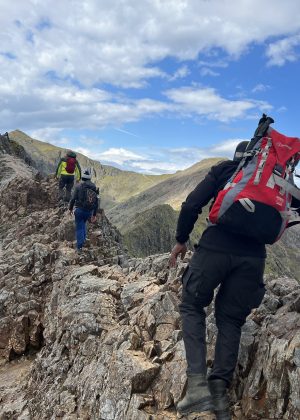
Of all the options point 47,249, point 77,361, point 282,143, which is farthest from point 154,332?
point 47,249

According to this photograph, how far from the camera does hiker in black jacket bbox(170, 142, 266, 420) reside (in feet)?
25.8

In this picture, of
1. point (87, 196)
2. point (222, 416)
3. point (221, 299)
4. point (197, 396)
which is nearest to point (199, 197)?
point (221, 299)

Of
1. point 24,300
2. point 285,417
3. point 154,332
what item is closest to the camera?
point 285,417

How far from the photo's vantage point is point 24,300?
20.0m

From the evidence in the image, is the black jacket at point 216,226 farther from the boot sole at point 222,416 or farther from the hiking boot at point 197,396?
the boot sole at point 222,416

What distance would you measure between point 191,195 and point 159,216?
543 ft

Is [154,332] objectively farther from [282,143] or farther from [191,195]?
[282,143]

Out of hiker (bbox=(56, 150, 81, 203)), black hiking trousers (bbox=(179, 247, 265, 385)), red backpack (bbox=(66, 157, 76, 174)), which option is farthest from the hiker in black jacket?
red backpack (bbox=(66, 157, 76, 174))

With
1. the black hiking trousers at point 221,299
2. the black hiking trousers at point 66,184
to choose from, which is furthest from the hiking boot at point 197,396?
the black hiking trousers at point 66,184

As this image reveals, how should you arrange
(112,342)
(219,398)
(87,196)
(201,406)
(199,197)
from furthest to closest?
(87,196)
(112,342)
(199,197)
(219,398)
(201,406)

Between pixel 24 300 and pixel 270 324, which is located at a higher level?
pixel 270 324

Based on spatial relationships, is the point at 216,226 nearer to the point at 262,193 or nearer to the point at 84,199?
the point at 262,193

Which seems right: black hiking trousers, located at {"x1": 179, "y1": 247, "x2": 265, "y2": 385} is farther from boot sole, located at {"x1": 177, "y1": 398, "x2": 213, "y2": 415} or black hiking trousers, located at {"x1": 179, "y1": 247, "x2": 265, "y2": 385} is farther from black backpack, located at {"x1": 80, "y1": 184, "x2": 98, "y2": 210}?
black backpack, located at {"x1": 80, "y1": 184, "x2": 98, "y2": 210}

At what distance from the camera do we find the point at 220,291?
27.5 feet
